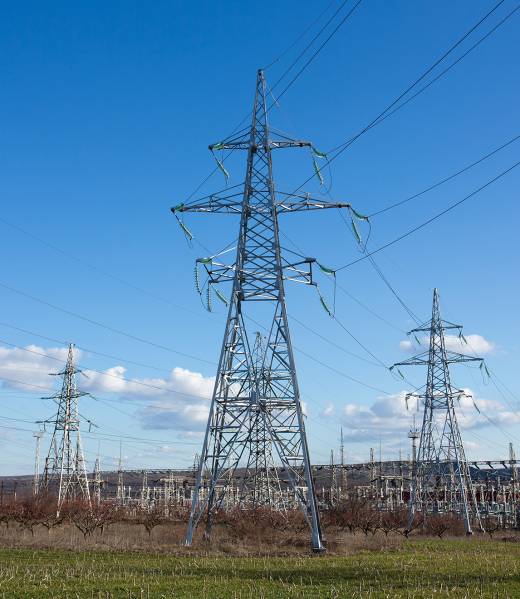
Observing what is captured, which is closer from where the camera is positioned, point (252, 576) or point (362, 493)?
point (252, 576)

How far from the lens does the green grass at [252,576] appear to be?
16.7 m

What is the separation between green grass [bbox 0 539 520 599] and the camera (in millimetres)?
16672

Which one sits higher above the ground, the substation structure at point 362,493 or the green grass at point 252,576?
the substation structure at point 362,493

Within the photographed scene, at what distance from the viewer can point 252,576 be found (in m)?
20.1

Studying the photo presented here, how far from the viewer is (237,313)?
28.0m

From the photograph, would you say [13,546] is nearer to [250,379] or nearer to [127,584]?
[250,379]

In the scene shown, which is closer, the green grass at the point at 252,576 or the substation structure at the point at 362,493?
the green grass at the point at 252,576

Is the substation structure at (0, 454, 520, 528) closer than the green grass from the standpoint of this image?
No

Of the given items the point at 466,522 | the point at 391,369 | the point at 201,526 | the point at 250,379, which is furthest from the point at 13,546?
the point at 466,522

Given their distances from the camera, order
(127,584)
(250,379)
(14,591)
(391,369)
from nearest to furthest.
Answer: (14,591), (127,584), (250,379), (391,369)

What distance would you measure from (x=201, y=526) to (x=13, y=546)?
30.8 ft

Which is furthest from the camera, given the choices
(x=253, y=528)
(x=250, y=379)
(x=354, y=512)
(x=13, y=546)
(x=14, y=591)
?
(x=354, y=512)

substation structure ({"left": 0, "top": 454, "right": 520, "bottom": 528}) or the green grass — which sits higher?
substation structure ({"left": 0, "top": 454, "right": 520, "bottom": 528})

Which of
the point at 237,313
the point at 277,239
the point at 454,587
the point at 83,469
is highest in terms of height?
the point at 277,239
